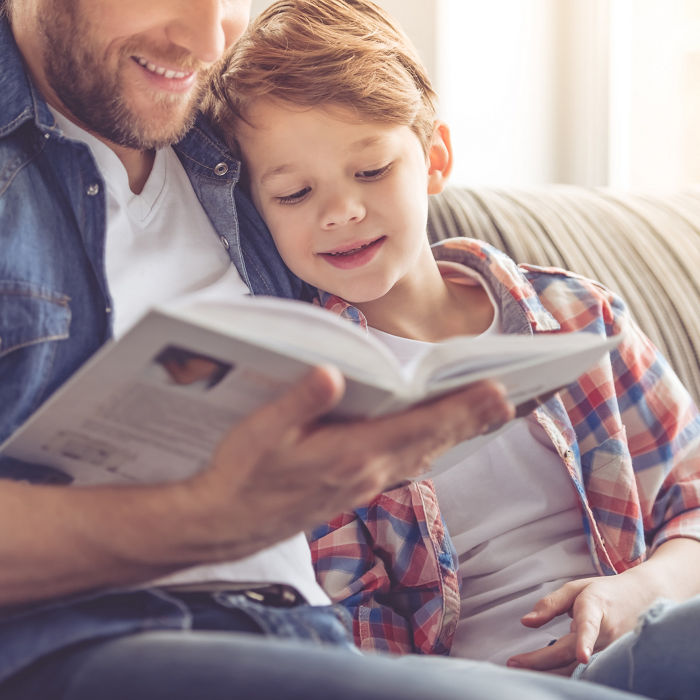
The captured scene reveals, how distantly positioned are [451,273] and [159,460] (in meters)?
0.74

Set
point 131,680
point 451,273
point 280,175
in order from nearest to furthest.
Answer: point 131,680 → point 280,175 → point 451,273

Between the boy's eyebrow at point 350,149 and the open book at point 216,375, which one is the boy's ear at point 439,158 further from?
the open book at point 216,375

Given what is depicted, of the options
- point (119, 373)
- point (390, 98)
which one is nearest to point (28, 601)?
point (119, 373)

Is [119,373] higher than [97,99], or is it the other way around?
[97,99]

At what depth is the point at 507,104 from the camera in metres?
2.53

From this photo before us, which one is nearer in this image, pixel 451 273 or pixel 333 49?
pixel 333 49

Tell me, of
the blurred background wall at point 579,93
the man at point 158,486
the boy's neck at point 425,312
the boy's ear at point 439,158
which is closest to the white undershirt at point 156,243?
the man at point 158,486

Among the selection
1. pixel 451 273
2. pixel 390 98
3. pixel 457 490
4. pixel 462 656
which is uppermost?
pixel 390 98

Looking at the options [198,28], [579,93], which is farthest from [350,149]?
[579,93]

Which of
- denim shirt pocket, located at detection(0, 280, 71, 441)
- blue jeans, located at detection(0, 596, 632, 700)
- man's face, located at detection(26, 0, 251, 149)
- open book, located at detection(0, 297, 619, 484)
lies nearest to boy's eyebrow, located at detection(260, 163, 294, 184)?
man's face, located at detection(26, 0, 251, 149)

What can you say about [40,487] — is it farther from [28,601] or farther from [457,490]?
[457,490]

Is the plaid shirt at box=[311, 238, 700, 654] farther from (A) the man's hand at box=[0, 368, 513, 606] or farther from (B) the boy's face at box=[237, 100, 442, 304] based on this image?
Result: (A) the man's hand at box=[0, 368, 513, 606]

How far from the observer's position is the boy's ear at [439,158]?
1378 millimetres

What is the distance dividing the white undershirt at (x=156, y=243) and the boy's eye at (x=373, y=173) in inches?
7.7
